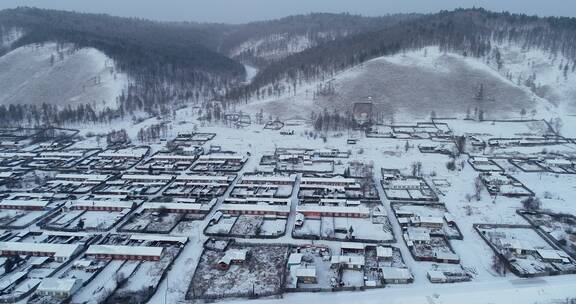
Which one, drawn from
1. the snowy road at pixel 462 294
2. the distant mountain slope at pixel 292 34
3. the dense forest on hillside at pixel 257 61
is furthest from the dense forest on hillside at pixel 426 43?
the snowy road at pixel 462 294

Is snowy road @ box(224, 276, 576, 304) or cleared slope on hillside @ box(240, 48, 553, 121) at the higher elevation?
cleared slope on hillside @ box(240, 48, 553, 121)

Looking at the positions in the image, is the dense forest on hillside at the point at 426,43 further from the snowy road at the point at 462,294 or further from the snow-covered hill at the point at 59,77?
the snowy road at the point at 462,294

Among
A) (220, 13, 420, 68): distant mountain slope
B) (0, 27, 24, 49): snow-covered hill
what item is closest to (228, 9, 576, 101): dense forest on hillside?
(220, 13, 420, 68): distant mountain slope

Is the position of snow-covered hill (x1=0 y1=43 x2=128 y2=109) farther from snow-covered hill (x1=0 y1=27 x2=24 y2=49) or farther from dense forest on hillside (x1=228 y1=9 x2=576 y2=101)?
snow-covered hill (x1=0 y1=27 x2=24 y2=49)

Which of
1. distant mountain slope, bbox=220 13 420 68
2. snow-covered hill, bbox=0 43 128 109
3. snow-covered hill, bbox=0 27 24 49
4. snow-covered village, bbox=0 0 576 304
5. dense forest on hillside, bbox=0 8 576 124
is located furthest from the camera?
distant mountain slope, bbox=220 13 420 68

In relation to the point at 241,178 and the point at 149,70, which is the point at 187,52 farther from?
the point at 241,178

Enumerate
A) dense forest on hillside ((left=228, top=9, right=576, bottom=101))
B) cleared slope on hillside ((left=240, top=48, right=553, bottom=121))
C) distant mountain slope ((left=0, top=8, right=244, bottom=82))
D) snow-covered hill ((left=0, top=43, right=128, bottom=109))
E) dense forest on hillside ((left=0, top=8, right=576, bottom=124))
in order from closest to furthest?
cleared slope on hillside ((left=240, top=48, right=553, bottom=121)) < dense forest on hillside ((left=0, top=8, right=576, bottom=124)) < snow-covered hill ((left=0, top=43, right=128, bottom=109)) < dense forest on hillside ((left=228, top=9, right=576, bottom=101)) < distant mountain slope ((left=0, top=8, right=244, bottom=82))

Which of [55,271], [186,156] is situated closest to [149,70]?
[186,156]
